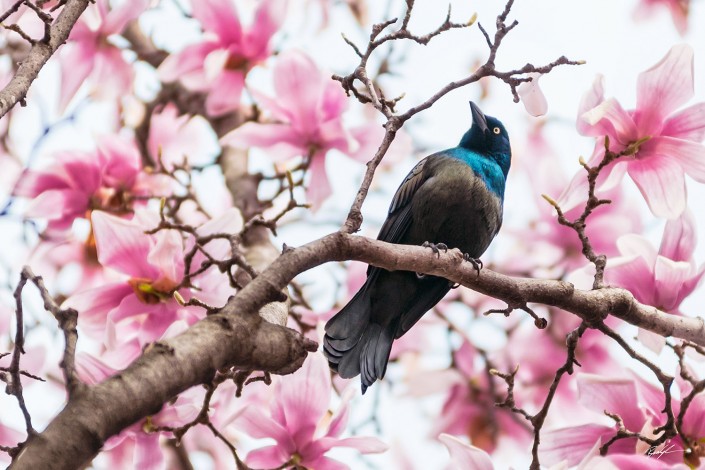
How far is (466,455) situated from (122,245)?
889 millimetres

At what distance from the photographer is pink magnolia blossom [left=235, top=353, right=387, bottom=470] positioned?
1.82 meters

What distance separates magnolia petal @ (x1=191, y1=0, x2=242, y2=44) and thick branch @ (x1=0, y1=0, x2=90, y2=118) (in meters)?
0.79

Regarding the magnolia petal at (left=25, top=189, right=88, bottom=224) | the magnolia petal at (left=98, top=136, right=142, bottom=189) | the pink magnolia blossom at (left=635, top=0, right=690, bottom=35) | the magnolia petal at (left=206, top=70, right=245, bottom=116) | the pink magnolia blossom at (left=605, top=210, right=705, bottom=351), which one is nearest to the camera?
the pink magnolia blossom at (left=605, top=210, right=705, bottom=351)

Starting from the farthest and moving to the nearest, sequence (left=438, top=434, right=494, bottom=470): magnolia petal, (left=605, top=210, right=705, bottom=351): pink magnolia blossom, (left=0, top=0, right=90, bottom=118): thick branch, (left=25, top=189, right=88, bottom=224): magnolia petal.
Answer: (left=25, top=189, right=88, bottom=224): magnolia petal < (left=605, top=210, right=705, bottom=351): pink magnolia blossom < (left=438, top=434, right=494, bottom=470): magnolia petal < (left=0, top=0, right=90, bottom=118): thick branch

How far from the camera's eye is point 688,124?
1.95 meters

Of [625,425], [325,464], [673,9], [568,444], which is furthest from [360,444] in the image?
[673,9]

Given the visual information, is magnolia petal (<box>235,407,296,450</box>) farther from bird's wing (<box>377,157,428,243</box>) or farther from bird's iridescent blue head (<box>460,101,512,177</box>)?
bird's iridescent blue head (<box>460,101,512,177</box>)

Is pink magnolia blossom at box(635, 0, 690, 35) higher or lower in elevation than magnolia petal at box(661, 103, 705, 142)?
higher

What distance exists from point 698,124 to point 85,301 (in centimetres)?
147

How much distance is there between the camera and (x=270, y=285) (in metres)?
1.28

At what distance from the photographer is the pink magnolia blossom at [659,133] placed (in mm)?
1915

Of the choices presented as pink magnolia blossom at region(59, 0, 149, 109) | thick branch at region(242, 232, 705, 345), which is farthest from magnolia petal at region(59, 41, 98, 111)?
thick branch at region(242, 232, 705, 345)

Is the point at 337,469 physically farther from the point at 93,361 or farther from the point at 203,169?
the point at 203,169

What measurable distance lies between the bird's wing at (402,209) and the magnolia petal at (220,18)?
26.5 inches
